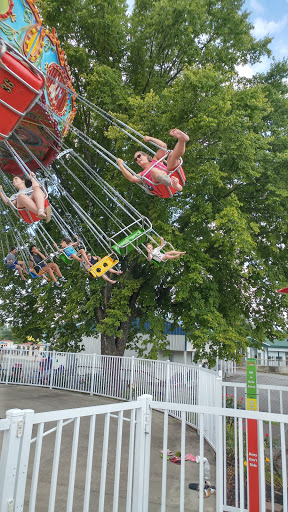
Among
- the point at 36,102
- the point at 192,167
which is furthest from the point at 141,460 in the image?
the point at 192,167

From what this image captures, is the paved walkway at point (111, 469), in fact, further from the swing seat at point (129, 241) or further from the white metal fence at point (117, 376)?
the swing seat at point (129, 241)

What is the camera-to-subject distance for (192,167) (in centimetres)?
1182

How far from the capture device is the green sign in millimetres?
4570

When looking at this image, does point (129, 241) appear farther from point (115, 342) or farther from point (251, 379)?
point (115, 342)

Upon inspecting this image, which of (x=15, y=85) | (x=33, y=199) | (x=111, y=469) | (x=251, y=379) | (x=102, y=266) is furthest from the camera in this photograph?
(x=102, y=266)

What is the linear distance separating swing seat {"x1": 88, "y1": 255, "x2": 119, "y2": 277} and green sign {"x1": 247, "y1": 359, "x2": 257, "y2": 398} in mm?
4203

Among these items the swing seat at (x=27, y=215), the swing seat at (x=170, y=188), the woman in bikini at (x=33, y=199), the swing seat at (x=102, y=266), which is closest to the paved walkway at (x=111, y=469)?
the swing seat at (x=102, y=266)

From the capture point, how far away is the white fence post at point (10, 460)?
2.14 meters

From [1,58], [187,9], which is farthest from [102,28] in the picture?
[1,58]

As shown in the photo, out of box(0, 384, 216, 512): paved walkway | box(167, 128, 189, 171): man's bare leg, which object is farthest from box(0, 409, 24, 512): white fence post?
box(167, 128, 189, 171): man's bare leg

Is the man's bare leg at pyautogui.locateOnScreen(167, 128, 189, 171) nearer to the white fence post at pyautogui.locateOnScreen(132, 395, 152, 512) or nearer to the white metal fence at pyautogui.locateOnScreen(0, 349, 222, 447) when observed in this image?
the white fence post at pyautogui.locateOnScreen(132, 395, 152, 512)

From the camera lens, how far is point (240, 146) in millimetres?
11680

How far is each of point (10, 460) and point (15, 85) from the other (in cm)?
397

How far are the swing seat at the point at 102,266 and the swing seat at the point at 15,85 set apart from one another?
406 cm
